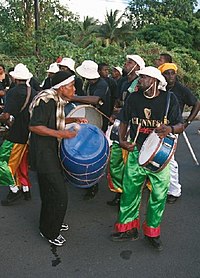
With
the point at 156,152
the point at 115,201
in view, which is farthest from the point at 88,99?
the point at 156,152

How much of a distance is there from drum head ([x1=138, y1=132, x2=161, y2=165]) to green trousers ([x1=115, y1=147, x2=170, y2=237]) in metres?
0.11

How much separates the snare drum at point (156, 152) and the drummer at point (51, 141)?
2.18ft

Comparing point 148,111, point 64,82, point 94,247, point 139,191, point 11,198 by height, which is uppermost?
point 64,82

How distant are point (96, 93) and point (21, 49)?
11.2 metres

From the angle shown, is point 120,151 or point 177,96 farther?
point 177,96

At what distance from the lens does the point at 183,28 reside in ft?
69.0

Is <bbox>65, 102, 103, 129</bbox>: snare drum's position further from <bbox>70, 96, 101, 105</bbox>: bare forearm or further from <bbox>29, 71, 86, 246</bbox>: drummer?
<bbox>29, 71, 86, 246</bbox>: drummer

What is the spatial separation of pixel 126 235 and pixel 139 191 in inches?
19.7

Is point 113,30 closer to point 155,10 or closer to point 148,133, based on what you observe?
point 155,10

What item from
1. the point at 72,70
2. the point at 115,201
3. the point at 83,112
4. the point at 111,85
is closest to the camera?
the point at 83,112

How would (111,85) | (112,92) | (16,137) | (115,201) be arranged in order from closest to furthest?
(16,137) < (115,201) < (112,92) < (111,85)

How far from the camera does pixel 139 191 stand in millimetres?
3766

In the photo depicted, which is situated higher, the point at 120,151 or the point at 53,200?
the point at 120,151

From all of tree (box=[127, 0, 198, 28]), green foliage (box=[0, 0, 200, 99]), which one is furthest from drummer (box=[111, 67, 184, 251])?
tree (box=[127, 0, 198, 28])
